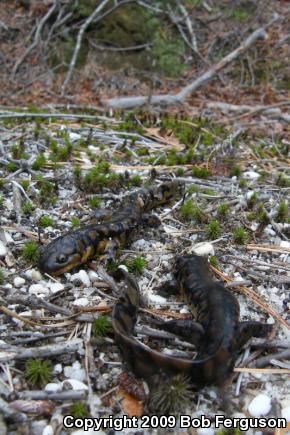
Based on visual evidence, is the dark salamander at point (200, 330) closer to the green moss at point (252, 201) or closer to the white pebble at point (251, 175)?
the green moss at point (252, 201)

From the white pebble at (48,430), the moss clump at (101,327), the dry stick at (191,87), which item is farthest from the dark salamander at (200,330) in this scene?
the dry stick at (191,87)

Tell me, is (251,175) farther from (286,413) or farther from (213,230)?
(286,413)

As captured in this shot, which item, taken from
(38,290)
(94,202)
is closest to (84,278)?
(38,290)

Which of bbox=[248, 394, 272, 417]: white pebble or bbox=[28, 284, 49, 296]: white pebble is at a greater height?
bbox=[28, 284, 49, 296]: white pebble

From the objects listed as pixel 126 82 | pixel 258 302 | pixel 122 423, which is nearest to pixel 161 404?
pixel 122 423

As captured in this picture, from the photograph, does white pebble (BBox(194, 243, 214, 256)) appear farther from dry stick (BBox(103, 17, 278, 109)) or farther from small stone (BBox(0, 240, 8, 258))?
dry stick (BBox(103, 17, 278, 109))

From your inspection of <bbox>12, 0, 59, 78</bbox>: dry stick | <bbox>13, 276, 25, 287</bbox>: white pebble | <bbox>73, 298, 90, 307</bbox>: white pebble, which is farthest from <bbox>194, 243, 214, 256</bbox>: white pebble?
<bbox>12, 0, 59, 78</bbox>: dry stick

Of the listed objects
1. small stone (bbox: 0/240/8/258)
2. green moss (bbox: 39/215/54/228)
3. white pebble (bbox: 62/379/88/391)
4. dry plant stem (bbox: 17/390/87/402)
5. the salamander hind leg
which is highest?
green moss (bbox: 39/215/54/228)
